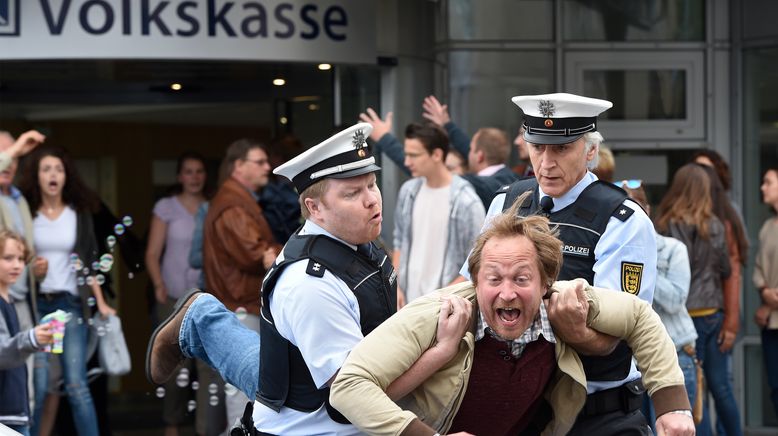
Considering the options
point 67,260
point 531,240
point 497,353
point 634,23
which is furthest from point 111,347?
point 531,240

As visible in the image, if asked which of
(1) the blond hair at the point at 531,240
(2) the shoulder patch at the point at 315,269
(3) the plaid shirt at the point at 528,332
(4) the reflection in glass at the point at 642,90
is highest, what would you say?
(4) the reflection in glass at the point at 642,90

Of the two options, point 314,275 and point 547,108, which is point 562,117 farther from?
point 314,275

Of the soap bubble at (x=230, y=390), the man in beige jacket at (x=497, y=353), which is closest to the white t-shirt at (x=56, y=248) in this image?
the soap bubble at (x=230, y=390)

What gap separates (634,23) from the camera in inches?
423

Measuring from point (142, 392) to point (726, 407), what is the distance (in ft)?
16.7

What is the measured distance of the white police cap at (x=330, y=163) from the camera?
4.34 metres

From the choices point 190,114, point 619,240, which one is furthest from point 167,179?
point 619,240

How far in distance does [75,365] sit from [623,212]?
4763 mm

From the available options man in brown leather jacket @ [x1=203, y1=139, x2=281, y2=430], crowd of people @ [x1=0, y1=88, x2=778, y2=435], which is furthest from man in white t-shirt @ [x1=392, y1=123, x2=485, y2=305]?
crowd of people @ [x1=0, y1=88, x2=778, y2=435]

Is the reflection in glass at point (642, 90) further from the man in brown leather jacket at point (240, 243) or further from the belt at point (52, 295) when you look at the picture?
the belt at point (52, 295)

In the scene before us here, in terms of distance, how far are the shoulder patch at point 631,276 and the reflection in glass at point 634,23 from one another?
6280mm

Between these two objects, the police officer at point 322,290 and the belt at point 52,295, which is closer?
the police officer at point 322,290

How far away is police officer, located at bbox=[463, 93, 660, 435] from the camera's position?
4480mm

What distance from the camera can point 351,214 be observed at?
4305 millimetres
